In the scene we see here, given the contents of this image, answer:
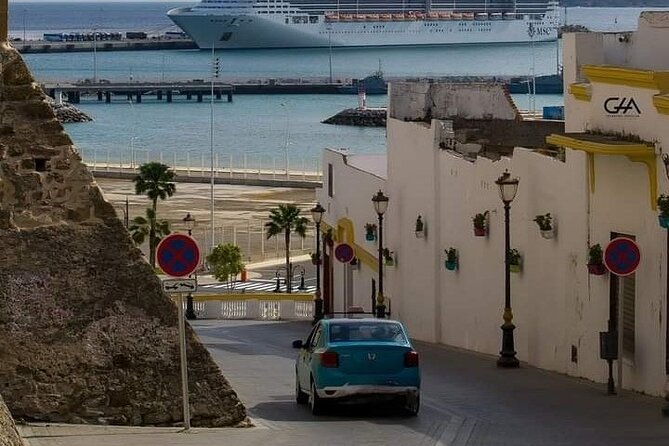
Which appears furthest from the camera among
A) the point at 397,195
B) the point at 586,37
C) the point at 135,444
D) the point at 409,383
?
the point at 397,195

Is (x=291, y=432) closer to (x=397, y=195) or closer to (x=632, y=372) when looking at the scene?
(x=632, y=372)

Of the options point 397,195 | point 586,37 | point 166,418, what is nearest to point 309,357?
point 166,418

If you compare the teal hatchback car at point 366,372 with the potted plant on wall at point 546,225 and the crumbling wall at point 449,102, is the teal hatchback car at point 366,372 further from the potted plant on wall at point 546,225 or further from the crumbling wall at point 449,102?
the crumbling wall at point 449,102

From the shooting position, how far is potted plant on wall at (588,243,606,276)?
823 inches

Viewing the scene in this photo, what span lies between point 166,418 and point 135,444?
1.09 m

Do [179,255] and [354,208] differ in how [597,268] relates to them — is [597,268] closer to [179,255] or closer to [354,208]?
[179,255]

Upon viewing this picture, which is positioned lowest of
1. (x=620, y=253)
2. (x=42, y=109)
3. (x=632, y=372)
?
(x=632, y=372)

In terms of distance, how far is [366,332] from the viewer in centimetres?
1736

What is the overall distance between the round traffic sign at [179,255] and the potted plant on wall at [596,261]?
759 centimetres

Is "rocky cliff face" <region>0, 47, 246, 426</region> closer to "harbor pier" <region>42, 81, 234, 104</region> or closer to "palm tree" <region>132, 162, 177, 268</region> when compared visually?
"palm tree" <region>132, 162, 177, 268</region>

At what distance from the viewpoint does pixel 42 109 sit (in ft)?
48.1

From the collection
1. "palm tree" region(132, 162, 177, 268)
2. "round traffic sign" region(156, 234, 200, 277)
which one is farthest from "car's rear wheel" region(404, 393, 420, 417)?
"palm tree" region(132, 162, 177, 268)

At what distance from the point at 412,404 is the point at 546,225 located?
670 centimetres

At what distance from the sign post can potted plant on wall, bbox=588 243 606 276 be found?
24.8 feet
